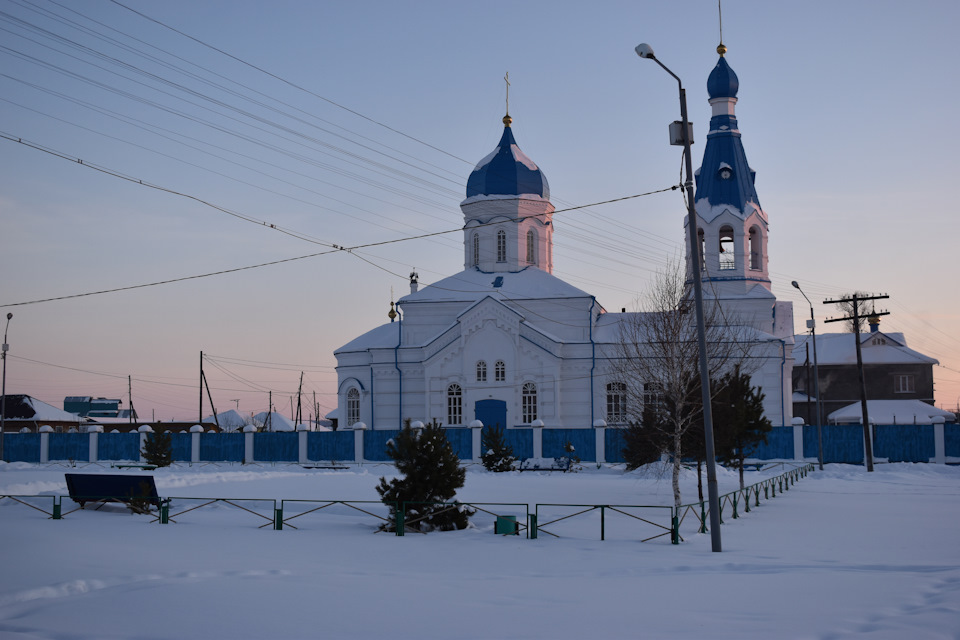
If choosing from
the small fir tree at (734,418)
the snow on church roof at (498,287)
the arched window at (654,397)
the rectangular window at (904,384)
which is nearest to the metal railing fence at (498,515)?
the small fir tree at (734,418)

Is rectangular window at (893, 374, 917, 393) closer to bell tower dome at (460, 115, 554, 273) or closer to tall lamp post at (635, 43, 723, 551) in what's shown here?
bell tower dome at (460, 115, 554, 273)

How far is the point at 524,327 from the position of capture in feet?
142

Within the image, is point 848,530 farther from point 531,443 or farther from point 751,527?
point 531,443

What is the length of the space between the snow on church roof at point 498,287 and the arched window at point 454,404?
15.3ft

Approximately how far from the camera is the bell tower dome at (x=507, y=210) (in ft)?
153

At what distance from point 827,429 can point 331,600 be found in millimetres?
32842

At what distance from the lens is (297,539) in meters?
16.3

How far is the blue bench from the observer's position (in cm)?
1991

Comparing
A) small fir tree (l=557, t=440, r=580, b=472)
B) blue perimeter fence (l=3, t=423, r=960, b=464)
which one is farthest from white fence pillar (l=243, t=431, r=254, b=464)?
small fir tree (l=557, t=440, r=580, b=472)

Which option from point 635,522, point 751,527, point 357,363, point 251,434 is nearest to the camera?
point 751,527

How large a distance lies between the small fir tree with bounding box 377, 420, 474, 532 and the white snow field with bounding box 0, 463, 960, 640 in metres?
0.66

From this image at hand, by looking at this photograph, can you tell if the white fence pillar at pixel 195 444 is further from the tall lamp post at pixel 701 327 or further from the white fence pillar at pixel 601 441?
the tall lamp post at pixel 701 327

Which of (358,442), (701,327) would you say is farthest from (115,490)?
(358,442)

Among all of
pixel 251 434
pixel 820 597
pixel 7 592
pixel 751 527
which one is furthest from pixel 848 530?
pixel 251 434
